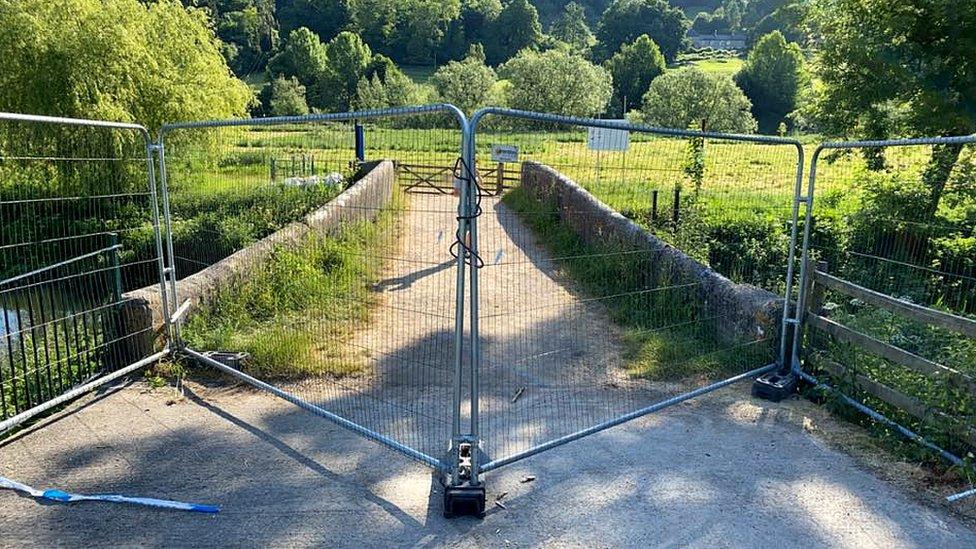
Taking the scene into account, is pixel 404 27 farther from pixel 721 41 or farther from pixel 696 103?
pixel 696 103

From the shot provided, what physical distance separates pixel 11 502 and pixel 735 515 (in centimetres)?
398

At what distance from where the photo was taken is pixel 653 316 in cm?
678

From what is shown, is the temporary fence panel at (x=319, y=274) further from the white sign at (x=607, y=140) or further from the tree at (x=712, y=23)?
the tree at (x=712, y=23)

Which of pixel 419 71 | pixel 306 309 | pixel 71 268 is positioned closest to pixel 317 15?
pixel 419 71

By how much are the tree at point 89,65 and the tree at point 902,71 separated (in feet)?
45.8

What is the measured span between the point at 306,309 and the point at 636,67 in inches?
4111

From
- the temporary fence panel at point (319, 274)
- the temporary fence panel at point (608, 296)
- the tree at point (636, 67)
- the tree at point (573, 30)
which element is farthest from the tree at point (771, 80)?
the temporary fence panel at point (319, 274)

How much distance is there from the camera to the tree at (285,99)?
231 ft

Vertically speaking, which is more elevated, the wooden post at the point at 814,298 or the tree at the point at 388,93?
the tree at the point at 388,93

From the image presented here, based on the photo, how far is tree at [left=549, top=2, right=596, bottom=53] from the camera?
130312mm

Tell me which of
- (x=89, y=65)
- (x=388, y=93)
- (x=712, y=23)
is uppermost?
(x=712, y=23)

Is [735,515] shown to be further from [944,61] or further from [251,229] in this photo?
[944,61]

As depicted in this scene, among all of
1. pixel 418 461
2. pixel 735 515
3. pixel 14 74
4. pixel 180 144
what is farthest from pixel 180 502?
pixel 14 74

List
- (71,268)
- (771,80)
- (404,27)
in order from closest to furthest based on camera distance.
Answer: (71,268) → (771,80) → (404,27)
